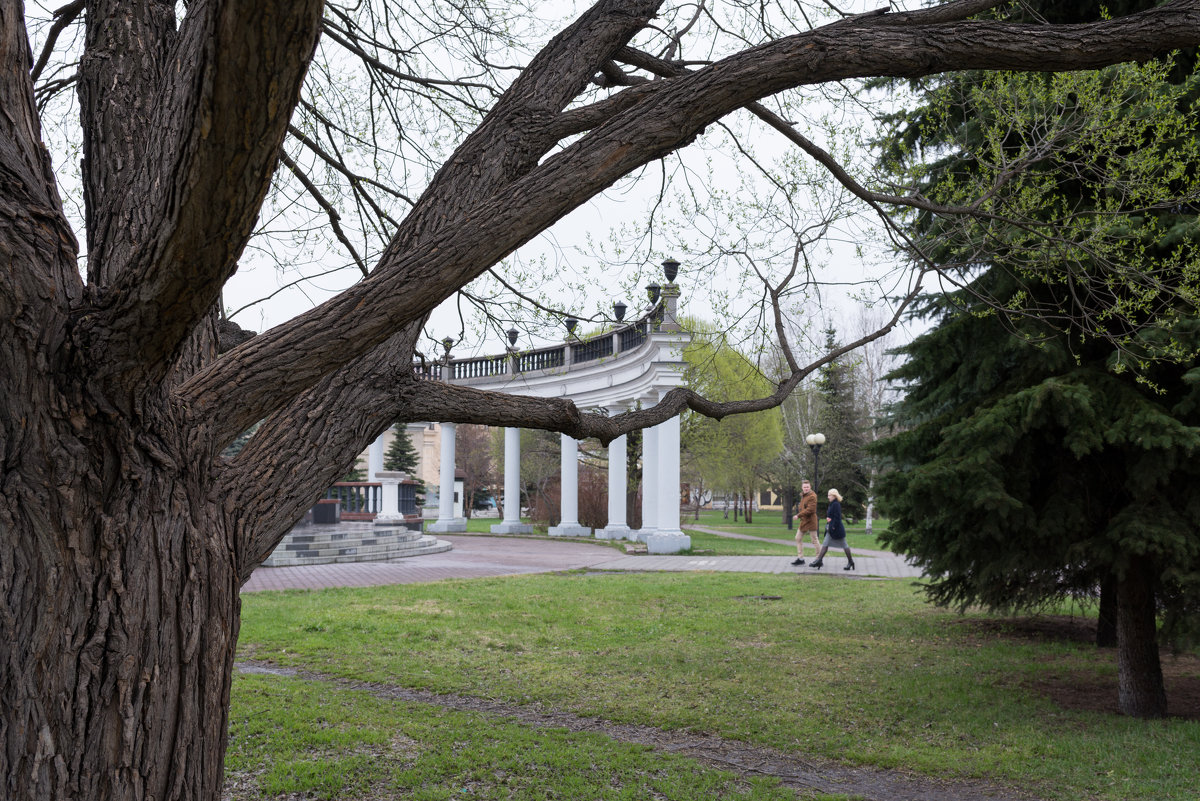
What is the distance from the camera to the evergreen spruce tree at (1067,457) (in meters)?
6.16

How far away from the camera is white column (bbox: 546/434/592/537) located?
1057 inches

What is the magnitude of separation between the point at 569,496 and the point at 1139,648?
71.3 ft

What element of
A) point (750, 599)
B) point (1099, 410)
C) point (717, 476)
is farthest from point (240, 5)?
point (717, 476)

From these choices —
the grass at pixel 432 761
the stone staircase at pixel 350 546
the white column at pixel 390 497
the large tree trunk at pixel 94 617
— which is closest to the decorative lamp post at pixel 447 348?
the grass at pixel 432 761

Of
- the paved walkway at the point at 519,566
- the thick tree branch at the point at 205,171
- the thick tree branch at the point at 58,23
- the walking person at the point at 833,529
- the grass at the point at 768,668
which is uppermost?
the thick tree branch at the point at 58,23

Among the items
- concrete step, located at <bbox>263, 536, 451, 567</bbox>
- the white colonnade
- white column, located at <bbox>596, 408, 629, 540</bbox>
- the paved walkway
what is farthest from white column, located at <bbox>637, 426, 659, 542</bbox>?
concrete step, located at <bbox>263, 536, 451, 567</bbox>

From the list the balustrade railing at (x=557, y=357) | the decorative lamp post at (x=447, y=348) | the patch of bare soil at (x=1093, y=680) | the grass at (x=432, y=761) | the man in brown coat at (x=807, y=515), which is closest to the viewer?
the grass at (x=432, y=761)

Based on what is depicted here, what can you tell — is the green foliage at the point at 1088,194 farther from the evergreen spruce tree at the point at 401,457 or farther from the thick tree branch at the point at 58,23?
the evergreen spruce tree at the point at 401,457

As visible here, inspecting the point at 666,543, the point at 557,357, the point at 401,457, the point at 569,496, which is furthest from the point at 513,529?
the point at 401,457

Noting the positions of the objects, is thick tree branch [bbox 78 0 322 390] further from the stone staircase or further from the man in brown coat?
the man in brown coat

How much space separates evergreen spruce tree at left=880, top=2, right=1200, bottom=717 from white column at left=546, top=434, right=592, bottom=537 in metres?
19.1

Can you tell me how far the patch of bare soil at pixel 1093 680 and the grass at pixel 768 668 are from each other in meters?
0.14

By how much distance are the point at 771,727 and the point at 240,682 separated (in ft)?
14.0

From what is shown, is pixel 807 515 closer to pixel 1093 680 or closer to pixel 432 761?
pixel 1093 680
